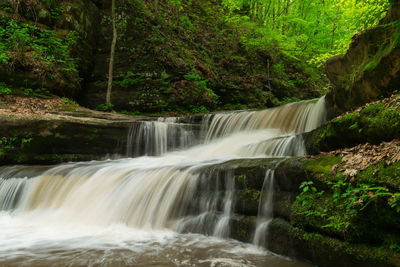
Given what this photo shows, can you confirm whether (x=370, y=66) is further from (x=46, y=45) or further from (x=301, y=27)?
(x=301, y=27)

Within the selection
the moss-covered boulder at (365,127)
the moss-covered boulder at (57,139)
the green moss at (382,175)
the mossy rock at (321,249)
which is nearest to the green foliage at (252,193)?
→ the mossy rock at (321,249)

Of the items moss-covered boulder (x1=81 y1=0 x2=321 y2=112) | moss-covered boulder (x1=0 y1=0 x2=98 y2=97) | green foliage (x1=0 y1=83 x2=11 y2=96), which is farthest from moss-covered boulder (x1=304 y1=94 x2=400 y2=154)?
moss-covered boulder (x1=0 y1=0 x2=98 y2=97)

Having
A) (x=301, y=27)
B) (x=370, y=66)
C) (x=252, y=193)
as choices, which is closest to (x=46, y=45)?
(x=252, y=193)

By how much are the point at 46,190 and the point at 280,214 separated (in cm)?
496

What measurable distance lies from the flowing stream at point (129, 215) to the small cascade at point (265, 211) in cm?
1

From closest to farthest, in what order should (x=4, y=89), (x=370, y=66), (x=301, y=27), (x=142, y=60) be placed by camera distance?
(x=370, y=66)
(x=4, y=89)
(x=142, y=60)
(x=301, y=27)

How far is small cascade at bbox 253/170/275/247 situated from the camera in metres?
3.51

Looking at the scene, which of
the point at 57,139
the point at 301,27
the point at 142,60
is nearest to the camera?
the point at 57,139

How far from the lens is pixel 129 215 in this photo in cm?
479

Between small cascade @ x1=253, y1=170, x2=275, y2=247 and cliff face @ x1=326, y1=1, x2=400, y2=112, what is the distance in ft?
10.1

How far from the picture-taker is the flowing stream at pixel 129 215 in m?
3.20

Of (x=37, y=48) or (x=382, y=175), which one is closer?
(x=382, y=175)

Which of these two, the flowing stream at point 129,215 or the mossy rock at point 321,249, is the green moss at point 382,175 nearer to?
the mossy rock at point 321,249

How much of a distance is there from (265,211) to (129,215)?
99.2 inches
